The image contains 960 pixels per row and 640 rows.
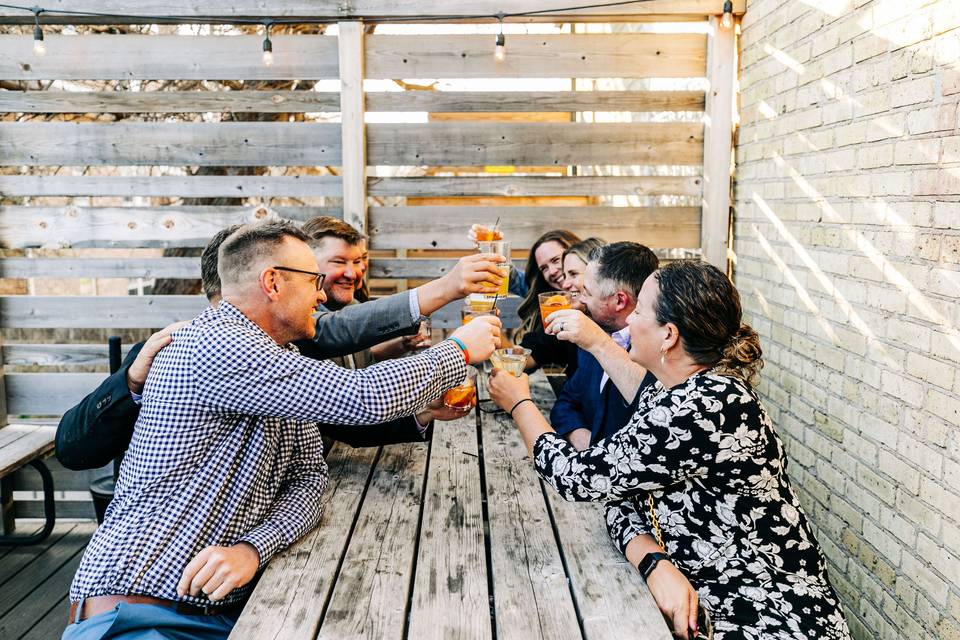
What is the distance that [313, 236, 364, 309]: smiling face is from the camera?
10.8 feet

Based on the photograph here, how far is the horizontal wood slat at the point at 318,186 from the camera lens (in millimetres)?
4312

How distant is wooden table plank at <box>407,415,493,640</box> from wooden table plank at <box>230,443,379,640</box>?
0.72ft

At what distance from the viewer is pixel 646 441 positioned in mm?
1838

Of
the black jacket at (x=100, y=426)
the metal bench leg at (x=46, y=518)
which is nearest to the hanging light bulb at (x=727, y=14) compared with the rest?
the black jacket at (x=100, y=426)

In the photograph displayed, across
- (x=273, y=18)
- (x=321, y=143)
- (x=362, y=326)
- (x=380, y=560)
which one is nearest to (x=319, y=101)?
(x=321, y=143)

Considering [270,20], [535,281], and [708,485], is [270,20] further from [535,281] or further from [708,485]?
[708,485]

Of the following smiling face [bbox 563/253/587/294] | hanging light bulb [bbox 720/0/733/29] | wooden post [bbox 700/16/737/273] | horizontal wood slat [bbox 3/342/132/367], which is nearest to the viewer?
smiling face [bbox 563/253/587/294]

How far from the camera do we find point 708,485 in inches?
73.8

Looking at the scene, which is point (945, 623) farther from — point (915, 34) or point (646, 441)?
point (915, 34)

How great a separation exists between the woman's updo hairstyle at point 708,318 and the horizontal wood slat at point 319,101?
8.13 ft

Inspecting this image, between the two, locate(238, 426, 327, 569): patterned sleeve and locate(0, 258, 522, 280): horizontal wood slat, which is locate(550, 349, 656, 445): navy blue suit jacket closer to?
locate(238, 426, 327, 569): patterned sleeve

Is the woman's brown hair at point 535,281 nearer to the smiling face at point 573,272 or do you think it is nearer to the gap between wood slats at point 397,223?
the gap between wood slats at point 397,223

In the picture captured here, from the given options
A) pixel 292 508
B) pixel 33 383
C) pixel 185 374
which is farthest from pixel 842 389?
pixel 33 383

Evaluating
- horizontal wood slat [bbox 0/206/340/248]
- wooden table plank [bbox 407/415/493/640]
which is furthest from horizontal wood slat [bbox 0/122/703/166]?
wooden table plank [bbox 407/415/493/640]
